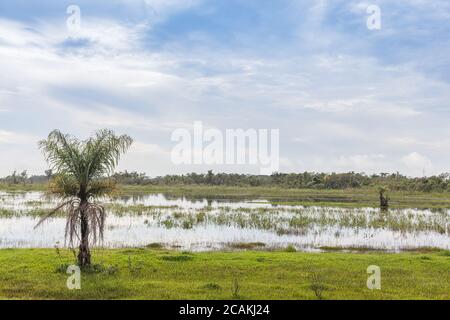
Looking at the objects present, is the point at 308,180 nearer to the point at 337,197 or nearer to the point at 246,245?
the point at 337,197

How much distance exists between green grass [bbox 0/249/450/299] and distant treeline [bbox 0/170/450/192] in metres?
80.3

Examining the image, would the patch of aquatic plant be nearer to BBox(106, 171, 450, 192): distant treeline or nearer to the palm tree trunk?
the palm tree trunk

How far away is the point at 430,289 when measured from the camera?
13492mm

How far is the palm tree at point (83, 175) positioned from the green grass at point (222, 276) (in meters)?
1.42

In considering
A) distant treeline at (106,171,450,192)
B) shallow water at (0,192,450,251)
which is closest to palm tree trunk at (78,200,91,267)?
shallow water at (0,192,450,251)

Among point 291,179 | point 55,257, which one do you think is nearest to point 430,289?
point 55,257

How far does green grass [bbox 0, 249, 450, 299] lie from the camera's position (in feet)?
41.3

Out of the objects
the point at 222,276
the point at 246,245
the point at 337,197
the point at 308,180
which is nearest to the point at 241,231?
the point at 246,245

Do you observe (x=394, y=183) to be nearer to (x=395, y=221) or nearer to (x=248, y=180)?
(x=248, y=180)

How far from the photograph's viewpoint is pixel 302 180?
110 meters

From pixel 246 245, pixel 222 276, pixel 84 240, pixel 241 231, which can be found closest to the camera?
pixel 222 276

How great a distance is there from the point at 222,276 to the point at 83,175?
5.48 metres

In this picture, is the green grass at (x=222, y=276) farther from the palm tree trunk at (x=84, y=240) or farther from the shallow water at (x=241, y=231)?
the shallow water at (x=241, y=231)
